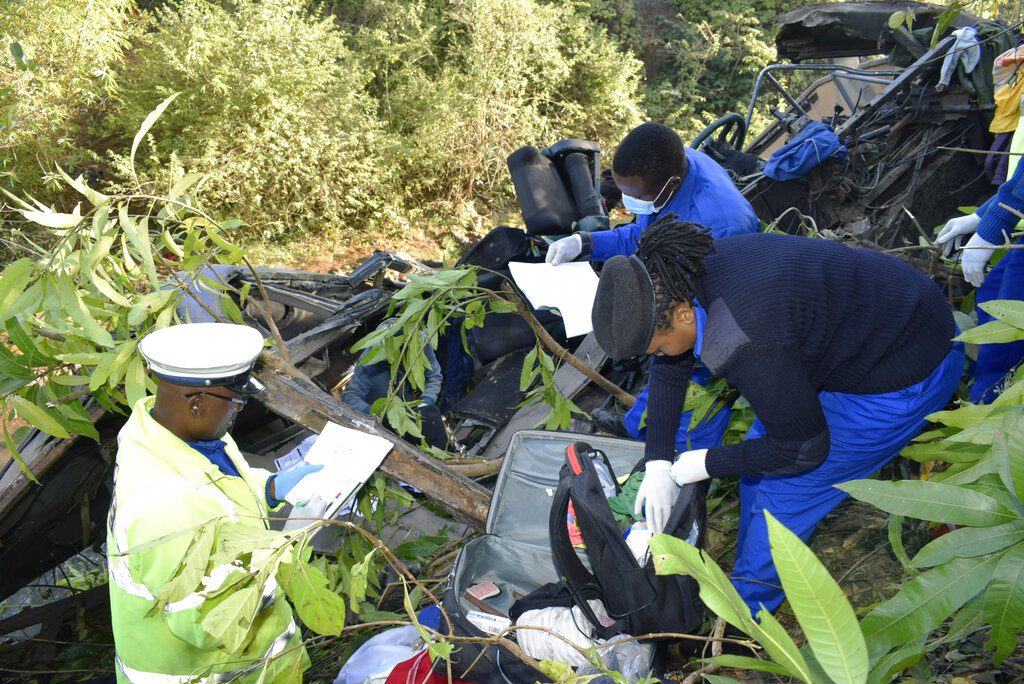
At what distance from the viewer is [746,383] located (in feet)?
6.23

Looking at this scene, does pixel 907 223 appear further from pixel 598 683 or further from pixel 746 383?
pixel 598 683

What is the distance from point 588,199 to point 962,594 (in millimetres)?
4160

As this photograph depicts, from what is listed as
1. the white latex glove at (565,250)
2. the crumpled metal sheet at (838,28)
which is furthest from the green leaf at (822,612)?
the crumpled metal sheet at (838,28)

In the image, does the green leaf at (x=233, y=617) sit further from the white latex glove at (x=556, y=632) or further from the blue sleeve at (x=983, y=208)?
the blue sleeve at (x=983, y=208)

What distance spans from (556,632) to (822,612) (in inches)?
45.7

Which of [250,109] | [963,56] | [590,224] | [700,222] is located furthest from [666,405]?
[250,109]

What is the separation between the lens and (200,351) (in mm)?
2014

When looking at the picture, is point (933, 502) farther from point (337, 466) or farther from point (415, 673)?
point (337, 466)

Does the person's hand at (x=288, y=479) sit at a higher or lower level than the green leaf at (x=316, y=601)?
lower

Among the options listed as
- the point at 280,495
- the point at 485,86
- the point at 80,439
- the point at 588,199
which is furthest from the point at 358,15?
the point at 280,495

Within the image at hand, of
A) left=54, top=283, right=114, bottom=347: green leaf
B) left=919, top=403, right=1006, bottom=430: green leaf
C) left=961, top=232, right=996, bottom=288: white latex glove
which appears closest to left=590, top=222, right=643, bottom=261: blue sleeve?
left=961, top=232, right=996, bottom=288: white latex glove

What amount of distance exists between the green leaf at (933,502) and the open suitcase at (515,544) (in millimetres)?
1139

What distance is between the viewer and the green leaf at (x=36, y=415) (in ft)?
7.77

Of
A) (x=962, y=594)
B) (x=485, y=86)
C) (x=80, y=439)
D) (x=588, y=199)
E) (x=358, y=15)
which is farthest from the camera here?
(x=358, y=15)
